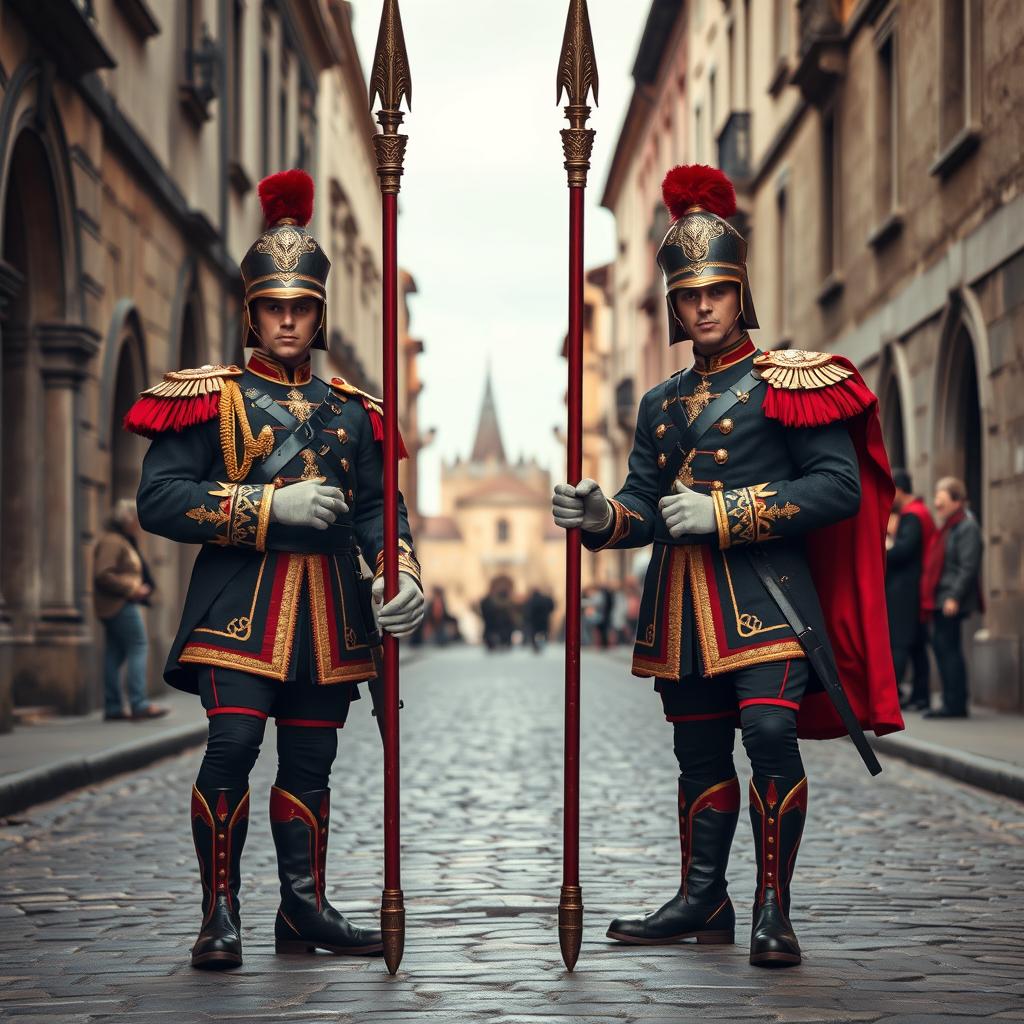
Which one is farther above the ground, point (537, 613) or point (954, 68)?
point (954, 68)

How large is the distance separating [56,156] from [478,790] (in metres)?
6.34

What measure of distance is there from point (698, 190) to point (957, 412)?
12.4m

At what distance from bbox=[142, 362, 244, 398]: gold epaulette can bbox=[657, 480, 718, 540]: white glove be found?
1.18 m

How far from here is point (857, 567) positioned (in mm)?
5215

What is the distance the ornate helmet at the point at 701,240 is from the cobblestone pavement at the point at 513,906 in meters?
1.73

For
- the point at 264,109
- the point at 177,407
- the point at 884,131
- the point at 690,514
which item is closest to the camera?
the point at 690,514

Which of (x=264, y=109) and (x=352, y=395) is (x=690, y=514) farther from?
(x=264, y=109)

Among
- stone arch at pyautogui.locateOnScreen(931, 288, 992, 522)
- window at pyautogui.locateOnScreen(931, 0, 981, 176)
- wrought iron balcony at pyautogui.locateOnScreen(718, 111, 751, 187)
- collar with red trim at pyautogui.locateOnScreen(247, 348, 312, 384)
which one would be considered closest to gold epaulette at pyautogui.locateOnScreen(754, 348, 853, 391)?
collar with red trim at pyautogui.locateOnScreen(247, 348, 312, 384)

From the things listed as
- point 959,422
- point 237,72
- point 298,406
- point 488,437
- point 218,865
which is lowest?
point 218,865

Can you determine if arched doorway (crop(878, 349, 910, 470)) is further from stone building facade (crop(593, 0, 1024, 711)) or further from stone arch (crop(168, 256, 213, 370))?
stone arch (crop(168, 256, 213, 370))

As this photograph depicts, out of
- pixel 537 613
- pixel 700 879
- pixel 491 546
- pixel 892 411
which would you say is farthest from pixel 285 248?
pixel 491 546

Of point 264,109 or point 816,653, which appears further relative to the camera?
point 264,109

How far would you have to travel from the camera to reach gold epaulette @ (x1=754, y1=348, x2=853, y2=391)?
5.09m

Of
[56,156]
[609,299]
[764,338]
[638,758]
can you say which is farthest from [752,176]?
[609,299]
